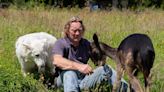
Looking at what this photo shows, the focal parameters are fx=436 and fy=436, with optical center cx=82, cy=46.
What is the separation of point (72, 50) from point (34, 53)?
33.7 inches

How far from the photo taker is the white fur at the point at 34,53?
6.67m

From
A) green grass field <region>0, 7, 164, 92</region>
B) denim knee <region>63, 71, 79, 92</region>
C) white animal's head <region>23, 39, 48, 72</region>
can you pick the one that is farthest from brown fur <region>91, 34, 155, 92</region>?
white animal's head <region>23, 39, 48, 72</region>

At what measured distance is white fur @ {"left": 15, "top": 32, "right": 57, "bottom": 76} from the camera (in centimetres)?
667

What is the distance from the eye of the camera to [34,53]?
668 cm

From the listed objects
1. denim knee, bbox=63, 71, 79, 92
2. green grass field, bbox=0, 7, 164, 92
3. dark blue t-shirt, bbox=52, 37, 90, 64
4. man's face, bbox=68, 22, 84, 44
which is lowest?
green grass field, bbox=0, 7, 164, 92

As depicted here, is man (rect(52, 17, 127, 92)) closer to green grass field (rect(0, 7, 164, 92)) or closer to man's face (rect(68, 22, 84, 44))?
man's face (rect(68, 22, 84, 44))

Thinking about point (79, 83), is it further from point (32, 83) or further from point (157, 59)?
point (157, 59)

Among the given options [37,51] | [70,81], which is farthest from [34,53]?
[70,81]

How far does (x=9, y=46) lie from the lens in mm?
8305

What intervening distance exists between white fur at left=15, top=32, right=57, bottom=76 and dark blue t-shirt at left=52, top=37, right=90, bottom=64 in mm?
664

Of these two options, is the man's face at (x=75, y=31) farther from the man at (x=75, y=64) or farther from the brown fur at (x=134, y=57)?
the brown fur at (x=134, y=57)

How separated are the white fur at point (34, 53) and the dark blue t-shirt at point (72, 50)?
0.66m

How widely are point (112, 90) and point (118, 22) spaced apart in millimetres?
7431

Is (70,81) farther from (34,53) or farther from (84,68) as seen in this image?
(34,53)
